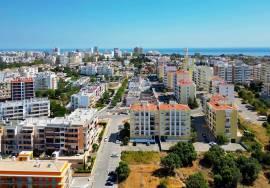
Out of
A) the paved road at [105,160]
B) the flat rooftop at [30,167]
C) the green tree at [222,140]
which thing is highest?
the flat rooftop at [30,167]

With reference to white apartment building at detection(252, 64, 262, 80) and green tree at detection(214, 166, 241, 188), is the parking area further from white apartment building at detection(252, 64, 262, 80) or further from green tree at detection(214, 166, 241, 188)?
white apartment building at detection(252, 64, 262, 80)

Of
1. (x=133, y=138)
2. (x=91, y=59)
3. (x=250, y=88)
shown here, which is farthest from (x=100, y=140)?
(x=91, y=59)

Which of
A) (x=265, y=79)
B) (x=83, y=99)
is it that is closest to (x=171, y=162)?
(x=83, y=99)

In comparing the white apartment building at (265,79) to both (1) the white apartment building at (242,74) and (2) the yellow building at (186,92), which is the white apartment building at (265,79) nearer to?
(1) the white apartment building at (242,74)

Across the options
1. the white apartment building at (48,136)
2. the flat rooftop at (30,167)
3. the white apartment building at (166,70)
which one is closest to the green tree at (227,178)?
the flat rooftop at (30,167)

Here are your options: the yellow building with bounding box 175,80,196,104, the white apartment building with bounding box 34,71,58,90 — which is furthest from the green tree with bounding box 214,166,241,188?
the white apartment building with bounding box 34,71,58,90
